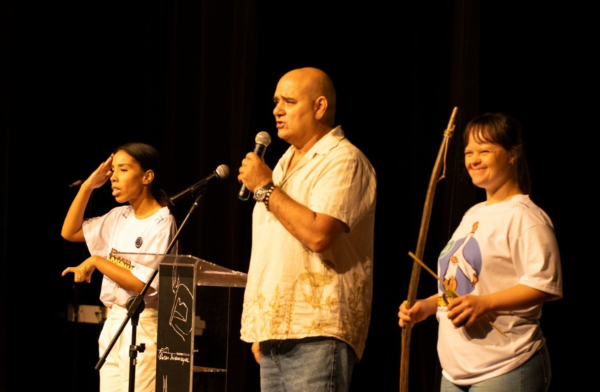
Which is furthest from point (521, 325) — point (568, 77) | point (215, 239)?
point (215, 239)

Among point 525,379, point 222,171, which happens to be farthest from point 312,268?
point 222,171

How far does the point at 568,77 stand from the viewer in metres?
2.95

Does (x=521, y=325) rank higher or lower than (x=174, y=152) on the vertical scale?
lower

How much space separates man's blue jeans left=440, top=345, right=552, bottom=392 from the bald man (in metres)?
0.36

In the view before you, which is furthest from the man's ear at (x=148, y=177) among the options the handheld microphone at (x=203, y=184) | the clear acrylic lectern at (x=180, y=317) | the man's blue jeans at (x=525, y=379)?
the man's blue jeans at (x=525, y=379)

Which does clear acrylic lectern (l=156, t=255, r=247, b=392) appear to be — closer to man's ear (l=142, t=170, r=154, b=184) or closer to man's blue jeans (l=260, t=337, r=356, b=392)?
man's blue jeans (l=260, t=337, r=356, b=392)

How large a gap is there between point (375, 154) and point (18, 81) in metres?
2.23

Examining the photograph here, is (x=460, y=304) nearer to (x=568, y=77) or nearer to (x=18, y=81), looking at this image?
(x=568, y=77)

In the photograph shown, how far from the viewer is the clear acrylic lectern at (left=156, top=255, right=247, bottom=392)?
239 centimetres

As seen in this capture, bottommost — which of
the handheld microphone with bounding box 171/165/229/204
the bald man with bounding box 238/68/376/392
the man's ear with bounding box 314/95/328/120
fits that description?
the bald man with bounding box 238/68/376/392

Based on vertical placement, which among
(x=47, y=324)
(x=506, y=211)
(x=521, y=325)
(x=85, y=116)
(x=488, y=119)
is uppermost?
(x=85, y=116)

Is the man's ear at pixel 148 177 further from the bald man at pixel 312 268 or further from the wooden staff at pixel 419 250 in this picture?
the wooden staff at pixel 419 250

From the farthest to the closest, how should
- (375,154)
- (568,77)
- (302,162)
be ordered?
(375,154) < (568,77) < (302,162)

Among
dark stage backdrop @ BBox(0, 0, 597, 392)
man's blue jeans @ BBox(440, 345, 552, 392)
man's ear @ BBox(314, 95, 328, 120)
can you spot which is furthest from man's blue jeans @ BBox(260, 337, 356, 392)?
man's ear @ BBox(314, 95, 328, 120)
